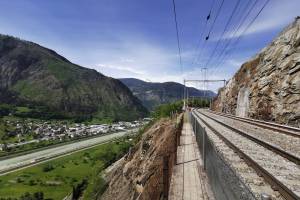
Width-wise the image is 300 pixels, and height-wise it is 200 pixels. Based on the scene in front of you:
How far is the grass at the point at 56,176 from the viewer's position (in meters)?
86.0

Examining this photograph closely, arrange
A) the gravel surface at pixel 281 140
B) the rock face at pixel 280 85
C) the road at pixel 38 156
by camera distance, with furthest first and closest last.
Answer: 1. the road at pixel 38 156
2. the rock face at pixel 280 85
3. the gravel surface at pixel 281 140

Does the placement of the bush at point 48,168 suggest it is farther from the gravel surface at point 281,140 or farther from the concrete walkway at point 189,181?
the gravel surface at point 281,140

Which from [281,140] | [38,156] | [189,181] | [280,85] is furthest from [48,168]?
[189,181]

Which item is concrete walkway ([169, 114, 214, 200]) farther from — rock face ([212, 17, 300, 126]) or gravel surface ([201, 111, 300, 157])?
rock face ([212, 17, 300, 126])

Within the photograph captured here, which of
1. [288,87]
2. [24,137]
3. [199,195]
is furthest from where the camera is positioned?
[24,137]

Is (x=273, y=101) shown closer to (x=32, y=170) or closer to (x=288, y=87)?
(x=288, y=87)

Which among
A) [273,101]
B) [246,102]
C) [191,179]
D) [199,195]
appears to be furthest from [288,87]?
[199,195]

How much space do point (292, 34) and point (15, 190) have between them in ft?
283

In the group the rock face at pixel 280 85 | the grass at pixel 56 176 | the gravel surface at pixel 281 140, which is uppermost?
the rock face at pixel 280 85

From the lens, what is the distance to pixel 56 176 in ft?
334

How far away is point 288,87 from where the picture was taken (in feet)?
83.3

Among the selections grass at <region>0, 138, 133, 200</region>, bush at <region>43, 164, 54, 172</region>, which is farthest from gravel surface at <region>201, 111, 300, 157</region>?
bush at <region>43, 164, 54, 172</region>

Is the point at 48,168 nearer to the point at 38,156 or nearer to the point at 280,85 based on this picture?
the point at 38,156

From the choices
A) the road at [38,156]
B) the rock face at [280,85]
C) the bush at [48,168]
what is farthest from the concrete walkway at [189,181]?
the road at [38,156]
